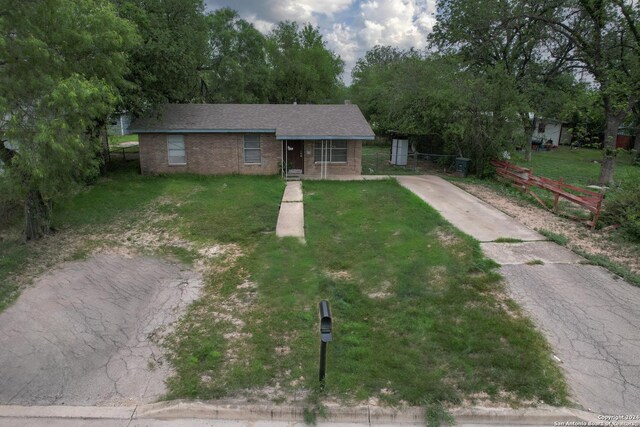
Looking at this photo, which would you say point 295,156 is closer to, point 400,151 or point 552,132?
point 400,151

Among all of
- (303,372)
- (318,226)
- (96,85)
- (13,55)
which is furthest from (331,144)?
(303,372)

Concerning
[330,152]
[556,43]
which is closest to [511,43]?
[556,43]

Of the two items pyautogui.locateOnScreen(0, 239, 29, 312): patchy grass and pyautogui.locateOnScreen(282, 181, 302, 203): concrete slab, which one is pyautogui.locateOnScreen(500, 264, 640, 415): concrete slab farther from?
pyautogui.locateOnScreen(0, 239, 29, 312): patchy grass

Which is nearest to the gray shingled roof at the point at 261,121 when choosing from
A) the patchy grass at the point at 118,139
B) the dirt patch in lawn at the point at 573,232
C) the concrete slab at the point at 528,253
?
the dirt patch in lawn at the point at 573,232

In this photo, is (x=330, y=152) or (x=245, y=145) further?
(x=330, y=152)

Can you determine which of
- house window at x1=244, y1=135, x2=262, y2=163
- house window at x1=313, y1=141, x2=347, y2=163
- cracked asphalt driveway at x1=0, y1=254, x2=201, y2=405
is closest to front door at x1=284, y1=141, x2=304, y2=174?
house window at x1=313, y1=141, x2=347, y2=163

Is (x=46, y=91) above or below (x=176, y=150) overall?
above
